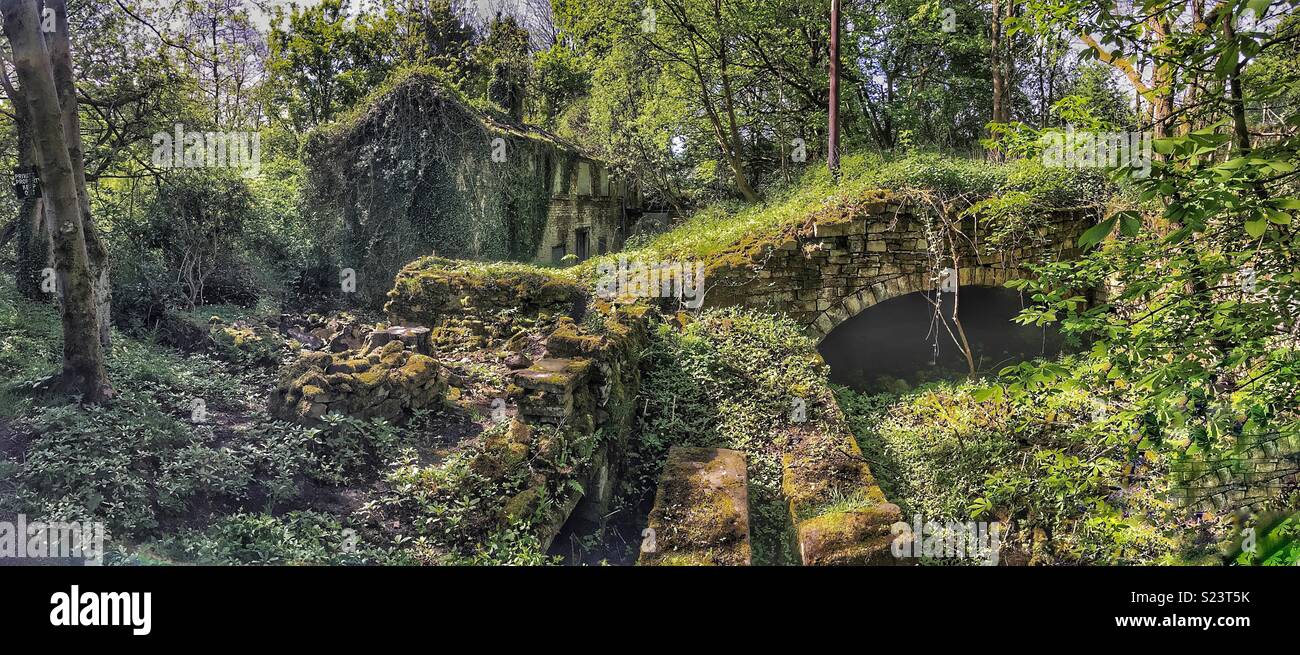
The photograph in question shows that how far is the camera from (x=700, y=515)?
4.85m

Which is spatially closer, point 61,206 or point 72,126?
point 61,206

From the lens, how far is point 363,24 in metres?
22.2

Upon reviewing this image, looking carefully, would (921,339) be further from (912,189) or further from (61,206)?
(61,206)

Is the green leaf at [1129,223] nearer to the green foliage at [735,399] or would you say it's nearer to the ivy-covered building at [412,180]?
the green foliage at [735,399]

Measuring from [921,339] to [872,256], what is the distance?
3588 millimetres

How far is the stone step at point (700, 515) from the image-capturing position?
439 cm

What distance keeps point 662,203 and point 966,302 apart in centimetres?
1175

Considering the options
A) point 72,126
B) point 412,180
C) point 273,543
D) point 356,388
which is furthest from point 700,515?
point 412,180

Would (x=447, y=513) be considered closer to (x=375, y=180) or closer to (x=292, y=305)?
(x=292, y=305)

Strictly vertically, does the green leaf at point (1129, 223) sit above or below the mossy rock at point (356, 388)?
above

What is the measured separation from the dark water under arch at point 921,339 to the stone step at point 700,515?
793 cm

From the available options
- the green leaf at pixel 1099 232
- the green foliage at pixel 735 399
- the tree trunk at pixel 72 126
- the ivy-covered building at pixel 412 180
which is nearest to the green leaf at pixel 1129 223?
the green leaf at pixel 1099 232
